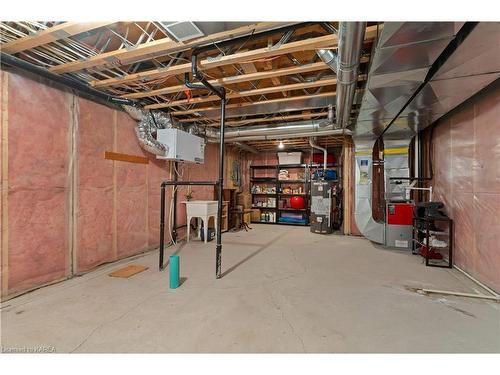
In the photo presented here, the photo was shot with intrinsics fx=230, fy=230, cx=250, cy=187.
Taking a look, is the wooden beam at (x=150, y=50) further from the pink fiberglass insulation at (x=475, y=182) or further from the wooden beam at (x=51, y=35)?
the pink fiberglass insulation at (x=475, y=182)

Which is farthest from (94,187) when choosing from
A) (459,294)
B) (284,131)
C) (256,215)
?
(256,215)

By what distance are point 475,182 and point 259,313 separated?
2840 mm

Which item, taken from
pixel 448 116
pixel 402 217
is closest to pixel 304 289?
pixel 402 217

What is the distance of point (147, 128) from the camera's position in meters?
3.39

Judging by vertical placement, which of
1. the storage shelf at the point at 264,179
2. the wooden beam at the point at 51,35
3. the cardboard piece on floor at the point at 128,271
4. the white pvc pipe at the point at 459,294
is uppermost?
the wooden beam at the point at 51,35

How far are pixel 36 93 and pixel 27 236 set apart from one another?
4.63 feet

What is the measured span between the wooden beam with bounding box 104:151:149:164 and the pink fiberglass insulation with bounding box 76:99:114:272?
55 millimetres

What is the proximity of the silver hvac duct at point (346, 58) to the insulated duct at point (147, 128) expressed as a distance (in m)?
2.51

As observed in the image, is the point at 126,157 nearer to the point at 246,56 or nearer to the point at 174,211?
the point at 174,211

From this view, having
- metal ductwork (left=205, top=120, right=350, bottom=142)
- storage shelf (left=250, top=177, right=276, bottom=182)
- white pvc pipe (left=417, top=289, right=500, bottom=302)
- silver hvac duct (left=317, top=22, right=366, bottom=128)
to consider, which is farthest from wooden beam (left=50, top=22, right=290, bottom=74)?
storage shelf (left=250, top=177, right=276, bottom=182)

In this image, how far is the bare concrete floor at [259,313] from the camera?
1488 mm

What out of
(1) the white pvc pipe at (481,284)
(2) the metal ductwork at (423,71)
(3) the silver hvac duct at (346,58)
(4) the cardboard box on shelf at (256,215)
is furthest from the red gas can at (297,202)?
(3) the silver hvac duct at (346,58)

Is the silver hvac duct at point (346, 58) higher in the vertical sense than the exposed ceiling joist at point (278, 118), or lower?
lower

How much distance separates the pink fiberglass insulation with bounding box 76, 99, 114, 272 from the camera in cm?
270
